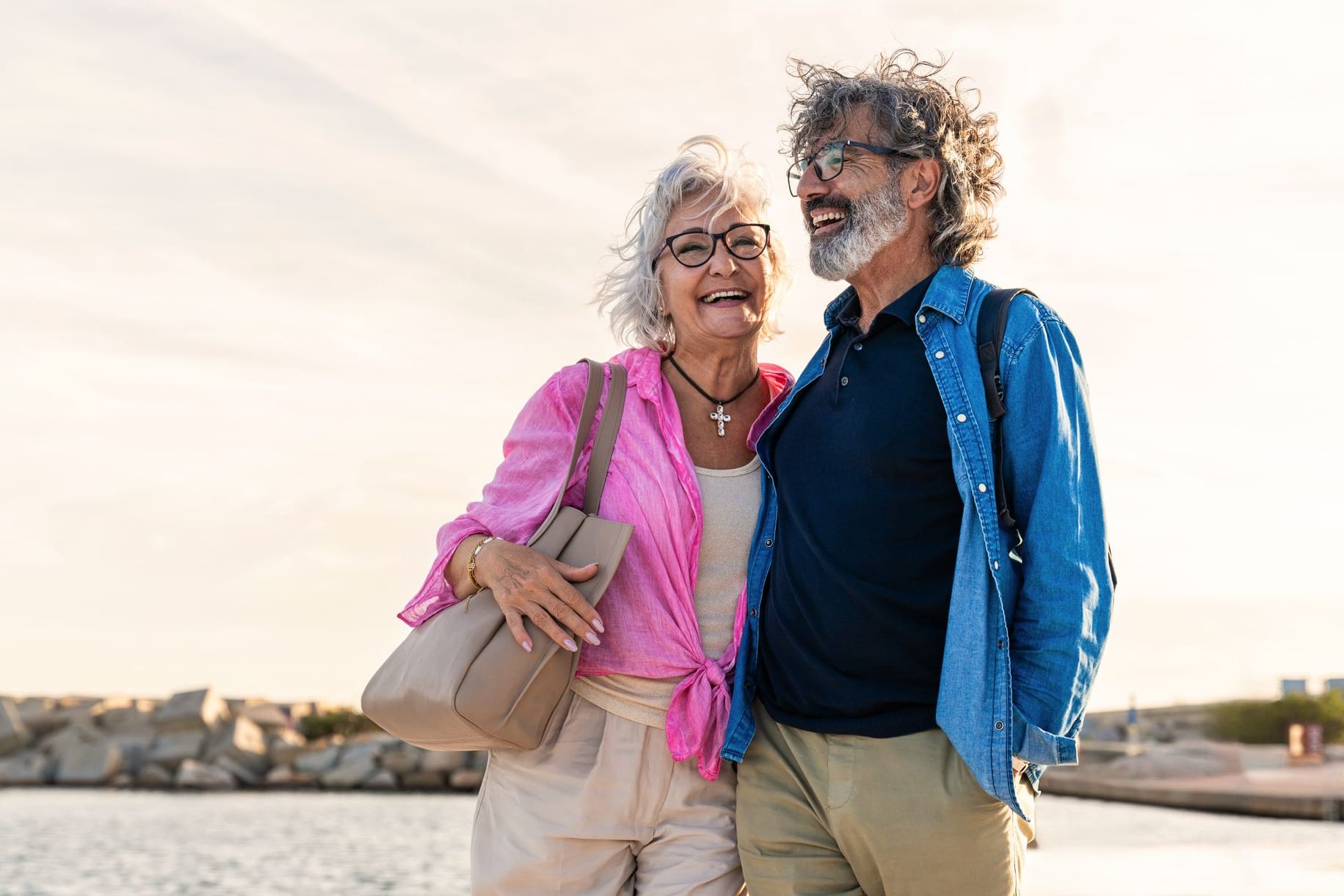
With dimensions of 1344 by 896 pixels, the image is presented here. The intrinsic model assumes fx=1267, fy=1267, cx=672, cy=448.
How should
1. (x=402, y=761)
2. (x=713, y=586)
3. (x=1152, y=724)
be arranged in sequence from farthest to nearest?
(x=1152, y=724) < (x=402, y=761) < (x=713, y=586)

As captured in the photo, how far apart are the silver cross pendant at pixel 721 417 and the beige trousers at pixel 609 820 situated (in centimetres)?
68

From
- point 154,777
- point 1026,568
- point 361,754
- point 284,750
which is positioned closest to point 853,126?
point 1026,568

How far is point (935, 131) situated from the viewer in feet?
8.46

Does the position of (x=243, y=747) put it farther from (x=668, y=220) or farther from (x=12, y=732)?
(x=668, y=220)

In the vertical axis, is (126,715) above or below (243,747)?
above

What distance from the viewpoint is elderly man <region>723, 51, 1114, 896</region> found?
2070 millimetres

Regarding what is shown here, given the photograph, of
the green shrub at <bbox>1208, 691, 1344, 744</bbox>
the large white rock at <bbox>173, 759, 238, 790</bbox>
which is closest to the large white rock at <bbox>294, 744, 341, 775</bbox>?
the large white rock at <bbox>173, 759, 238, 790</bbox>

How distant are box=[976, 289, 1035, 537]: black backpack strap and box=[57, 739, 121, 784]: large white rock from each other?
19.6 meters

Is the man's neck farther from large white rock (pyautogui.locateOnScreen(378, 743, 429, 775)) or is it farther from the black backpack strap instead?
large white rock (pyautogui.locateOnScreen(378, 743, 429, 775))

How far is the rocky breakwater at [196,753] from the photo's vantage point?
18.7m

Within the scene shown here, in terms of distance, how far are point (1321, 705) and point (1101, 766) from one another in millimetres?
5118

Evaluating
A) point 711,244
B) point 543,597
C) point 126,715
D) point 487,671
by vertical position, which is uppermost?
point 711,244

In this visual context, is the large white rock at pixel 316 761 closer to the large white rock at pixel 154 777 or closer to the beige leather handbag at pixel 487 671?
the large white rock at pixel 154 777

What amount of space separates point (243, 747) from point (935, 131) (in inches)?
744
